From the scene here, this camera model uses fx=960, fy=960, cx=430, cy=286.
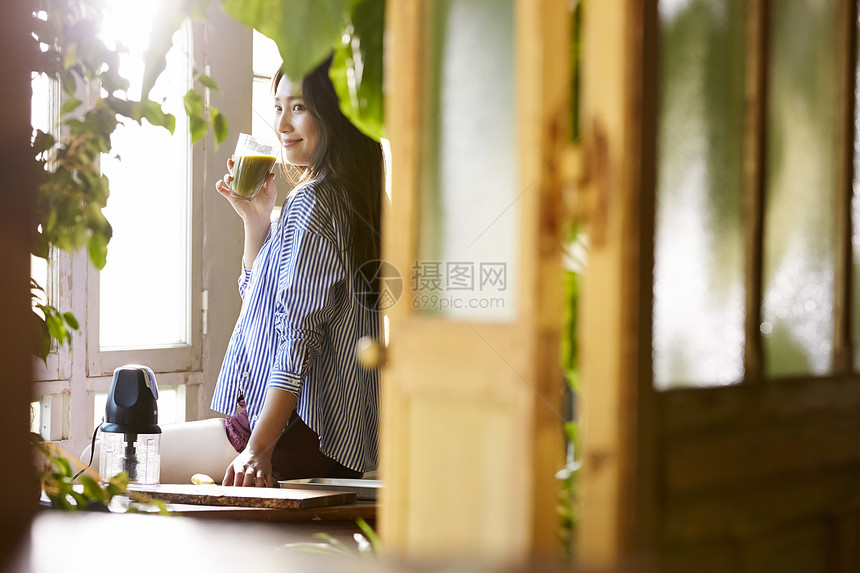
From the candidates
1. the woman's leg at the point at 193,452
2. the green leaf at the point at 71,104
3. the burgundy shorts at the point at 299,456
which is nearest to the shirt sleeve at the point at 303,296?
the burgundy shorts at the point at 299,456

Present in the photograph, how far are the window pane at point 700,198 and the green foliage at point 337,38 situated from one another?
→ 452 mm

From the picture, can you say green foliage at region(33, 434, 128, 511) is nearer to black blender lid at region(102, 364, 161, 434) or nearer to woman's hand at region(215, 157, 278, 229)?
black blender lid at region(102, 364, 161, 434)

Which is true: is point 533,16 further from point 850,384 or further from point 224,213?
point 224,213

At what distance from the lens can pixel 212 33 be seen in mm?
3393

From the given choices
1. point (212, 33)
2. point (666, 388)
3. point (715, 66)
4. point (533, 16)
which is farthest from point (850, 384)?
point (212, 33)

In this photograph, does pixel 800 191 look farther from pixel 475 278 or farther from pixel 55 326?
pixel 55 326

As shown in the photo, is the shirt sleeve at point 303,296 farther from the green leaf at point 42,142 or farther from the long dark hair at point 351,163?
the green leaf at point 42,142

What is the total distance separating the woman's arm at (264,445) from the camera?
2.04 m

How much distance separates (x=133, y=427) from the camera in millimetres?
1567

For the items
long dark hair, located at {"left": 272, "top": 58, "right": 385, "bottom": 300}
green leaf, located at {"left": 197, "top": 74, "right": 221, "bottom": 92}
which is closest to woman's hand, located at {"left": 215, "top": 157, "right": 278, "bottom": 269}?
long dark hair, located at {"left": 272, "top": 58, "right": 385, "bottom": 300}

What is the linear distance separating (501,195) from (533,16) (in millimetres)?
218

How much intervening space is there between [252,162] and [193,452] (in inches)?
27.3

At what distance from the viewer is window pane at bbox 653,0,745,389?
3.88ft

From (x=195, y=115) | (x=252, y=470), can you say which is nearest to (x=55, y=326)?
(x=195, y=115)
